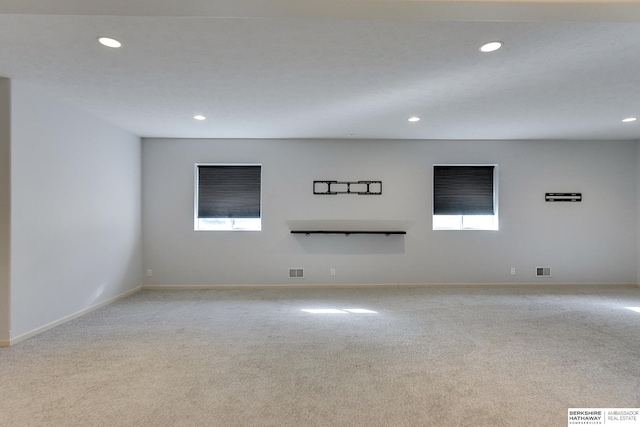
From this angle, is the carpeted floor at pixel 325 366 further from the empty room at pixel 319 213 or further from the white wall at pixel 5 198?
the white wall at pixel 5 198

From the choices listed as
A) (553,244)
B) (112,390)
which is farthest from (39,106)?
(553,244)

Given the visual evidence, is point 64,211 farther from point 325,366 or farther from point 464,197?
point 464,197

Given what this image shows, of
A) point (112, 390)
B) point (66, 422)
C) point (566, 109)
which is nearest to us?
point (66, 422)

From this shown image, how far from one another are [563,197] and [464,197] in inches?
65.0

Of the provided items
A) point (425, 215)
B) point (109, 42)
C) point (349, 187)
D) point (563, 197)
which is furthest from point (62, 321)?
point (563, 197)

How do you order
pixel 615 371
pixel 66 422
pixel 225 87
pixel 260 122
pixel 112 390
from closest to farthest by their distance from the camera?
pixel 66 422, pixel 112 390, pixel 615 371, pixel 225 87, pixel 260 122

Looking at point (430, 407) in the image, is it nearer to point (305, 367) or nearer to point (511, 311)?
point (305, 367)

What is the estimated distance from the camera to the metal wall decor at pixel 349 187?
5.47 meters

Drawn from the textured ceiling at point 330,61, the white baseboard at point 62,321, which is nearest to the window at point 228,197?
Answer: the textured ceiling at point 330,61

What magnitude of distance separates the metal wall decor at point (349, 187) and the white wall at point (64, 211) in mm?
3069

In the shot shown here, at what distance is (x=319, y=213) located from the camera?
548 centimetres

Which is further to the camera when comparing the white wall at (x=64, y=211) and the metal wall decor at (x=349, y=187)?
the metal wall decor at (x=349, y=187)

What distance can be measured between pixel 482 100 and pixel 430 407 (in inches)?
123

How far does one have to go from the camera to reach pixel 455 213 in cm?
557
